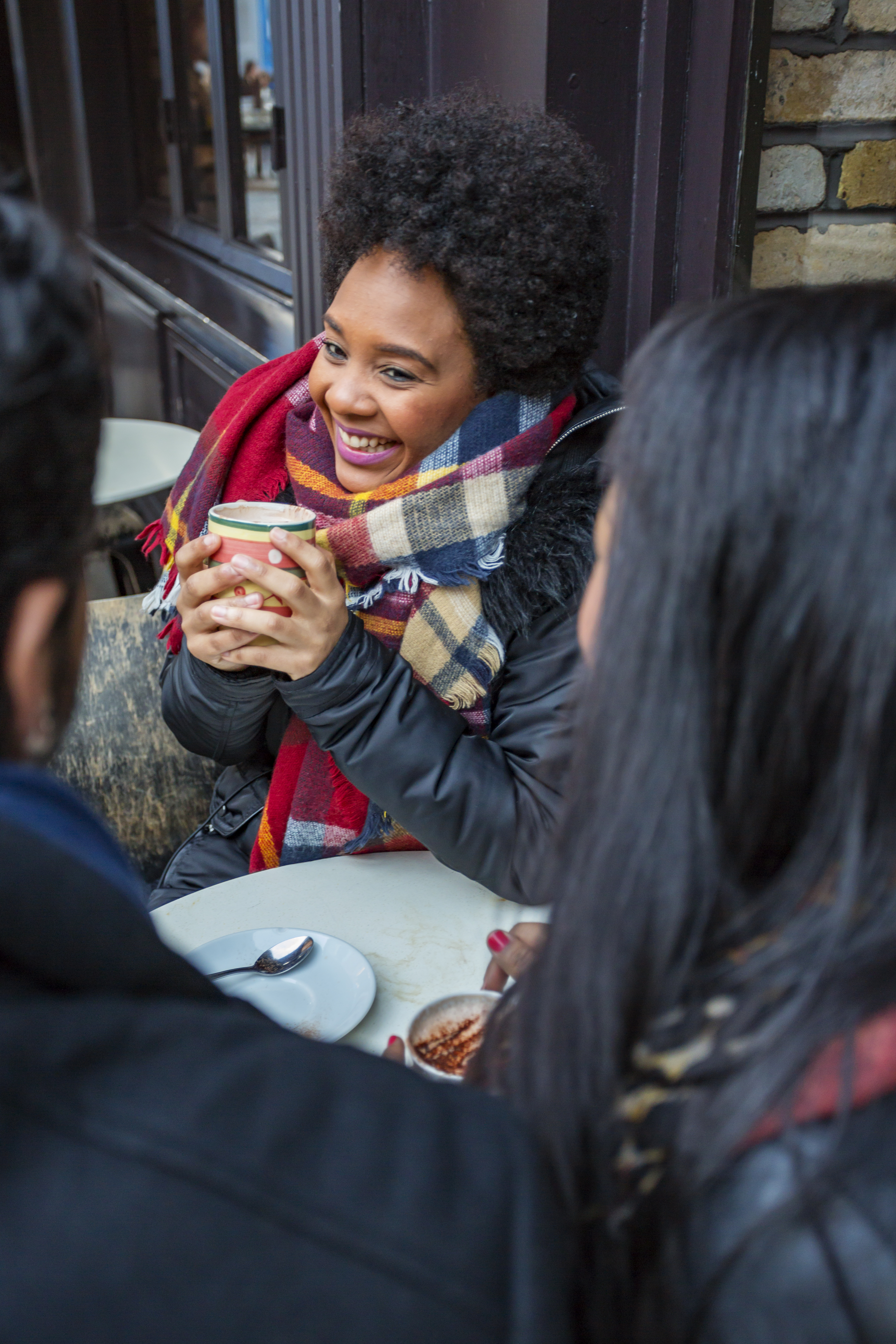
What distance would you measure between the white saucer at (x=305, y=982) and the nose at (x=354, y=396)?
0.80m

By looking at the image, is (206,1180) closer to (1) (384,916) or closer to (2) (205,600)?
(1) (384,916)

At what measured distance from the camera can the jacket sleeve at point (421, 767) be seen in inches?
54.4

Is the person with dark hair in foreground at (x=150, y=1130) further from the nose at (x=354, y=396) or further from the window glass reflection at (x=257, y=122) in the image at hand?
the window glass reflection at (x=257, y=122)

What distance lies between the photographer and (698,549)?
588 mm

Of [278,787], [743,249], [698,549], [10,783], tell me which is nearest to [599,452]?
[743,249]

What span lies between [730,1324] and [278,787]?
1184mm

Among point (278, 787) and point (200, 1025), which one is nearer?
point (200, 1025)

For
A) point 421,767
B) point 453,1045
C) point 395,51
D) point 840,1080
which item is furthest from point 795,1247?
point 395,51

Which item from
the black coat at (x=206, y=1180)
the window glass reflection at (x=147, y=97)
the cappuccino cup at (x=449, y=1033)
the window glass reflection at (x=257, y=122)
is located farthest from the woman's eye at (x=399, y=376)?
the window glass reflection at (x=147, y=97)

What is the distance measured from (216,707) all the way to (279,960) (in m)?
0.52

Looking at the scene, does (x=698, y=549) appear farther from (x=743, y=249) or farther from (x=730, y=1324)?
(x=743, y=249)

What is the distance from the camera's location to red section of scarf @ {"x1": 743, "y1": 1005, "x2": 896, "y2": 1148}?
55cm

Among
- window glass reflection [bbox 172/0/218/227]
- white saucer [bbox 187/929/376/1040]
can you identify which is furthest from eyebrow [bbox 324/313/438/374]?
window glass reflection [bbox 172/0/218/227]

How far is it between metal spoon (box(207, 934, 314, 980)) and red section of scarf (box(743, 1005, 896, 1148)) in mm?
704
